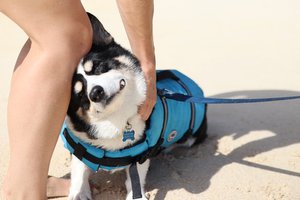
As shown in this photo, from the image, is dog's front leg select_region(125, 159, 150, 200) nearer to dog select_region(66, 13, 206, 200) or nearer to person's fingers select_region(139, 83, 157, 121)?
dog select_region(66, 13, 206, 200)

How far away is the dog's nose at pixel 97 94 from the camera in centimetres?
204

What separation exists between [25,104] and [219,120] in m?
1.74

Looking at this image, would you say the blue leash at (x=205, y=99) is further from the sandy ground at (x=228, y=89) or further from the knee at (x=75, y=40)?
the knee at (x=75, y=40)

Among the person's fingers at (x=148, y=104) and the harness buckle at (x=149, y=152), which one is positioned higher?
the person's fingers at (x=148, y=104)

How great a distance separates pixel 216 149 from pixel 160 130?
610mm

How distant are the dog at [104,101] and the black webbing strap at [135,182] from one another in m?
0.02

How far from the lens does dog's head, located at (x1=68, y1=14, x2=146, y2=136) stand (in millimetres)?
2055

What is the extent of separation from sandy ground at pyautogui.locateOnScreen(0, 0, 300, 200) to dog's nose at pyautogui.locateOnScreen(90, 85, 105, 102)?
0.60 m

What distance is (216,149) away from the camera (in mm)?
2846

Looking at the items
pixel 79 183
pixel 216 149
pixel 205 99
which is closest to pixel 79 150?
pixel 79 183

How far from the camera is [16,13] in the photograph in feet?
5.67

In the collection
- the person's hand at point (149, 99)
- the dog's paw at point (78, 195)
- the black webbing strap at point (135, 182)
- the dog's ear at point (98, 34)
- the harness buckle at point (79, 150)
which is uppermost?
the dog's ear at point (98, 34)

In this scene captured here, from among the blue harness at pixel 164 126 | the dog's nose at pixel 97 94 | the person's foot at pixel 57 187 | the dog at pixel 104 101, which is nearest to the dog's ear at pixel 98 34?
the dog at pixel 104 101

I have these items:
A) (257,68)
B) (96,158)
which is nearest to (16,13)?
(96,158)
